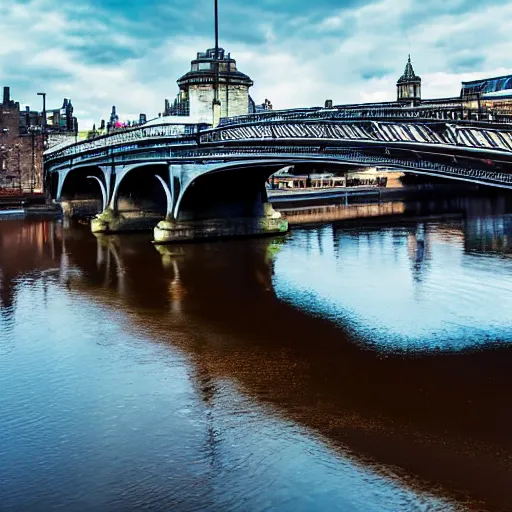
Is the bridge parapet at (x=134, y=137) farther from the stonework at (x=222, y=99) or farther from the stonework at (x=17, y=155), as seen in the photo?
the stonework at (x=17, y=155)

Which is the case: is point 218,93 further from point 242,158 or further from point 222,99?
point 242,158

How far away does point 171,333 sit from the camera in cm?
2225

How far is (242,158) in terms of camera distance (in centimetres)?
3588

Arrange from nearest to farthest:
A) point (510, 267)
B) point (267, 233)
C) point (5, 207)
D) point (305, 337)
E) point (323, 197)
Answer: point (305, 337)
point (510, 267)
point (267, 233)
point (5, 207)
point (323, 197)

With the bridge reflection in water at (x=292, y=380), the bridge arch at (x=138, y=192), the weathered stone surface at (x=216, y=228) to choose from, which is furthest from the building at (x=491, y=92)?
the bridge arch at (x=138, y=192)

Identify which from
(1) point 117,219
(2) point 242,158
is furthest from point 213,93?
(2) point 242,158

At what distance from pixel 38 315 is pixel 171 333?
5597mm

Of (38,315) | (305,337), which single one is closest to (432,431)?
(305,337)

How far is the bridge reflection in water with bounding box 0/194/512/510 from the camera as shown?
40.2 ft

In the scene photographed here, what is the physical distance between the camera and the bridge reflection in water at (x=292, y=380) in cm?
1224

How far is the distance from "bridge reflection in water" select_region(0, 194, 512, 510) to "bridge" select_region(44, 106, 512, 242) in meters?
4.95

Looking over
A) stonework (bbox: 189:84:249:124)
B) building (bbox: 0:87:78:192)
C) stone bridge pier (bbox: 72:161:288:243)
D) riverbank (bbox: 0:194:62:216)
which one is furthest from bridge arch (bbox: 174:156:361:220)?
building (bbox: 0:87:78:192)

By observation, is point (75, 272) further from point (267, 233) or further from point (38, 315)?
point (267, 233)

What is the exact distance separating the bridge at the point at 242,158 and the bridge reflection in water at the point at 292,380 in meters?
4.95
